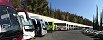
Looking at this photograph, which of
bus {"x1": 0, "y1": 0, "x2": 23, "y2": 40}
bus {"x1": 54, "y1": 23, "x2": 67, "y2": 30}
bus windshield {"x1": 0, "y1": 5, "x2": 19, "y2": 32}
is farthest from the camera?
bus {"x1": 54, "y1": 23, "x2": 67, "y2": 30}

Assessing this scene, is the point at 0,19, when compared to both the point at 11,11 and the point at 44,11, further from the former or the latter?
the point at 44,11

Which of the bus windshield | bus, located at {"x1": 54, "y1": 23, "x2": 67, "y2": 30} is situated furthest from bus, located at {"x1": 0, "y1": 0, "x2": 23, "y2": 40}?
bus, located at {"x1": 54, "y1": 23, "x2": 67, "y2": 30}

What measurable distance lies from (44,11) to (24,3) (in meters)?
7.91

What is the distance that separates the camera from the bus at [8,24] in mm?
6940

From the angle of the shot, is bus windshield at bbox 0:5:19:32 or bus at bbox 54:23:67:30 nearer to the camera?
bus windshield at bbox 0:5:19:32

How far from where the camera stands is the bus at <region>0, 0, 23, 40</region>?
694 centimetres

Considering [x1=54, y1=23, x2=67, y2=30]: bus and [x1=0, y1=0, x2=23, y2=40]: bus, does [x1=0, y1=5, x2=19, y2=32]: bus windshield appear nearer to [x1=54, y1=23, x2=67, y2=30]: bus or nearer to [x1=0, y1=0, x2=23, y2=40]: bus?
[x1=0, y1=0, x2=23, y2=40]: bus

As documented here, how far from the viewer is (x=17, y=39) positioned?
7.36m

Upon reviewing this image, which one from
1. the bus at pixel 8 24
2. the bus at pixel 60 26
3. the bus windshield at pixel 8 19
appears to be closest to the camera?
the bus at pixel 8 24

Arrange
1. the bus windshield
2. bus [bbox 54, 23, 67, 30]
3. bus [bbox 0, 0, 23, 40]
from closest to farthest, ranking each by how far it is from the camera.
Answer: bus [bbox 0, 0, 23, 40] → the bus windshield → bus [bbox 54, 23, 67, 30]

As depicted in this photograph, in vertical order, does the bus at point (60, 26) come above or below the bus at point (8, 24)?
below

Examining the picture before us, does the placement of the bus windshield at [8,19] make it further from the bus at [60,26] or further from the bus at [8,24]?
the bus at [60,26]

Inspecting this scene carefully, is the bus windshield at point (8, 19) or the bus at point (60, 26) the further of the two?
the bus at point (60, 26)

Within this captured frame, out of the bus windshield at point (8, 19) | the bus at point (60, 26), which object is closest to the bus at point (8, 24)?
the bus windshield at point (8, 19)
